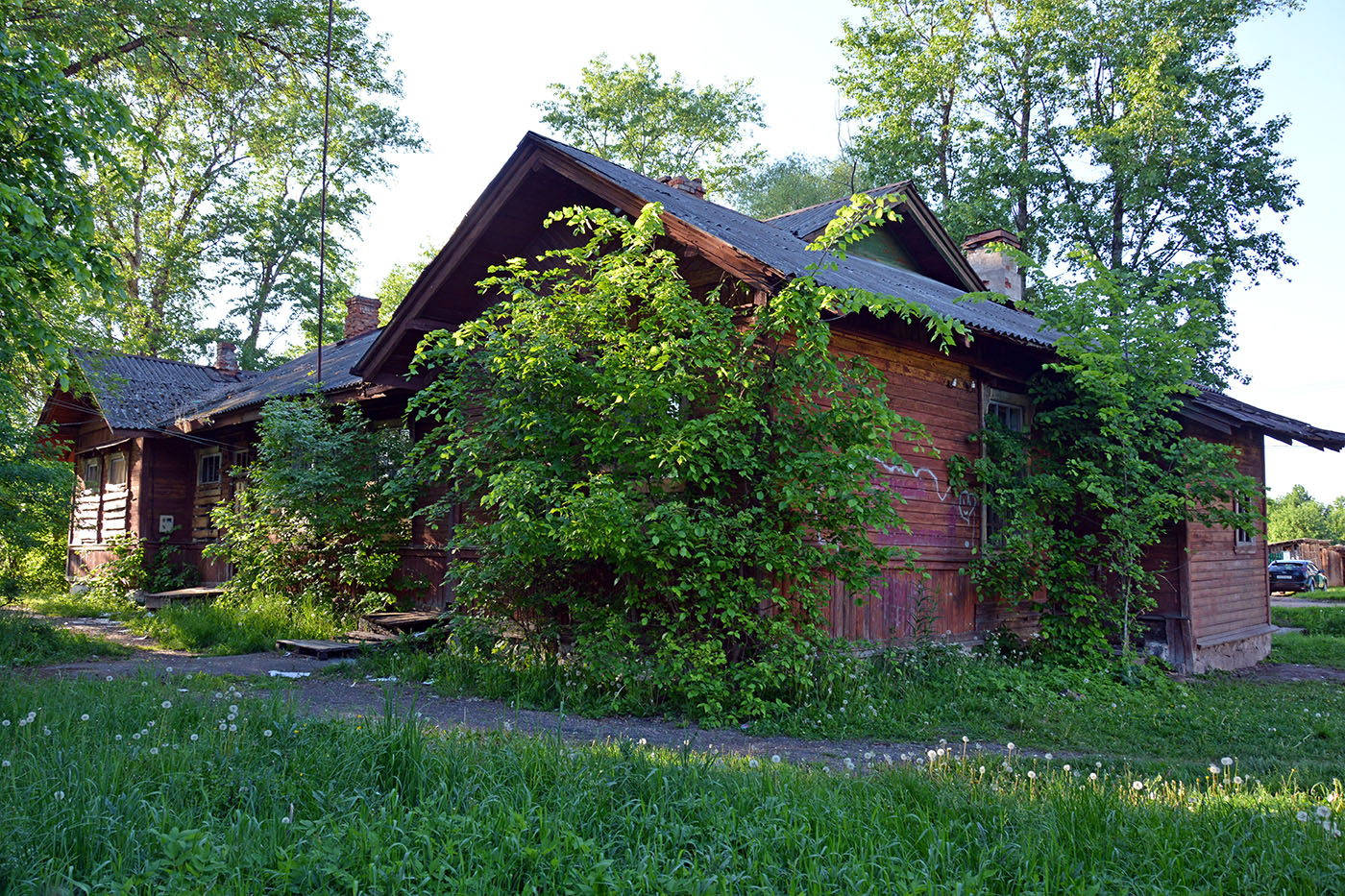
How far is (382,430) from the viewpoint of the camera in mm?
13594

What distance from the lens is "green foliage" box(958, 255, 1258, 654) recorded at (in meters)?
10.3

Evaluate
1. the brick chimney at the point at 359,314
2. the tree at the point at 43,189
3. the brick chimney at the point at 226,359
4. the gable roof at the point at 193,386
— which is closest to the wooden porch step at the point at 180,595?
the gable roof at the point at 193,386

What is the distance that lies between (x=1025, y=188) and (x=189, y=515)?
23660 mm

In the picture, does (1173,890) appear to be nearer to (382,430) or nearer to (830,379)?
(830,379)

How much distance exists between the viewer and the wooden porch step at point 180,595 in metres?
15.9

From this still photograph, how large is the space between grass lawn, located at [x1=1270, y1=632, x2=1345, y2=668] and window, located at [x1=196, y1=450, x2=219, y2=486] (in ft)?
63.5

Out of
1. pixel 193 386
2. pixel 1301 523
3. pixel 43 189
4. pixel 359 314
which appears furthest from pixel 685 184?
pixel 1301 523

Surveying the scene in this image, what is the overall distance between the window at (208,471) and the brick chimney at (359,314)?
177 inches

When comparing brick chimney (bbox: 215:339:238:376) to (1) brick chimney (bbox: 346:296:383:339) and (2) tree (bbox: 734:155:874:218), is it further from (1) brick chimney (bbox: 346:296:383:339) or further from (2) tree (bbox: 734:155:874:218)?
(2) tree (bbox: 734:155:874:218)

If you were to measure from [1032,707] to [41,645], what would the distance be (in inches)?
415

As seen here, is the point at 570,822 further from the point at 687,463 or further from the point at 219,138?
the point at 219,138

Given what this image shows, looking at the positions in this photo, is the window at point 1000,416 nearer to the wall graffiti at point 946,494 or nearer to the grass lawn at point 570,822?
the wall graffiti at point 946,494

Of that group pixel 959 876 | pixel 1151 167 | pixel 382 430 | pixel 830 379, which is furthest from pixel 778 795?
pixel 1151 167

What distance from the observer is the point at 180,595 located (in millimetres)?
16359
